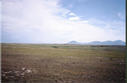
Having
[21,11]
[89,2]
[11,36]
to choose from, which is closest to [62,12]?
[89,2]

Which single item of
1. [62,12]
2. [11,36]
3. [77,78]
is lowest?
[77,78]

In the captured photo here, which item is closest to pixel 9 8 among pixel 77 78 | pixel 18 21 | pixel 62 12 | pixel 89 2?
pixel 18 21

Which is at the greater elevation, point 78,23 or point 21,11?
point 21,11

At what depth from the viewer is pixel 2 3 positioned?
288 centimetres

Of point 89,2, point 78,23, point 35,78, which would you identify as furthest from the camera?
point 78,23

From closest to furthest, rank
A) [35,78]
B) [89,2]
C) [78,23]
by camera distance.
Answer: [35,78] → [89,2] → [78,23]

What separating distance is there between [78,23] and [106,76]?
1926 mm

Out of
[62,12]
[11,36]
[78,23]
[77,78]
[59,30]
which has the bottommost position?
[77,78]

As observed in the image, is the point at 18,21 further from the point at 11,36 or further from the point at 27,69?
the point at 27,69

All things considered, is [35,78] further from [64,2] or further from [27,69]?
[64,2]

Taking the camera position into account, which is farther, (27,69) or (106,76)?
→ (27,69)

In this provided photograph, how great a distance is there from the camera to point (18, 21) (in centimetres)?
311

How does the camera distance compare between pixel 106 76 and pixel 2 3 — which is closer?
pixel 106 76

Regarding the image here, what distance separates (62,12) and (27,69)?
231 cm
